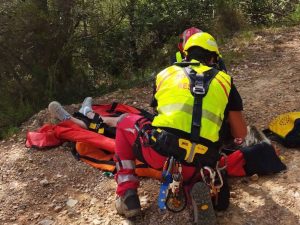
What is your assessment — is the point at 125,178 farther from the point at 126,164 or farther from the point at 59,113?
the point at 59,113

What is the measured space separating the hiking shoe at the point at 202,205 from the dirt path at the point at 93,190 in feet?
0.98

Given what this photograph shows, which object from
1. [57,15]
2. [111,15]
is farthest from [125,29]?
[57,15]

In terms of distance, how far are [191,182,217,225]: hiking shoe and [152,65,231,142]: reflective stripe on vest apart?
1.09 ft

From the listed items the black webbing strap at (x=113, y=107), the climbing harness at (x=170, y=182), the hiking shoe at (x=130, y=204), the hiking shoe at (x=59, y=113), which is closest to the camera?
the climbing harness at (x=170, y=182)

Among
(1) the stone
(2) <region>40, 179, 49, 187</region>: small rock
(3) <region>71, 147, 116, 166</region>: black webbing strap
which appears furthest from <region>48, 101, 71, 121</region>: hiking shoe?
(1) the stone

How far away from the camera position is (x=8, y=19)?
17.9 ft

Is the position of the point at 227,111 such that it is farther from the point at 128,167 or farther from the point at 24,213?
the point at 24,213

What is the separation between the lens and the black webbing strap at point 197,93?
2.75 m

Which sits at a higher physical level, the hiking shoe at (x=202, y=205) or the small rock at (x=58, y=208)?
the hiking shoe at (x=202, y=205)

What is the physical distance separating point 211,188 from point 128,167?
25.3 inches

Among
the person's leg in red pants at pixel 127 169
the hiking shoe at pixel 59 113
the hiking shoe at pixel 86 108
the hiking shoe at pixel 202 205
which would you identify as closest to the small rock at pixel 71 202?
the person's leg in red pants at pixel 127 169

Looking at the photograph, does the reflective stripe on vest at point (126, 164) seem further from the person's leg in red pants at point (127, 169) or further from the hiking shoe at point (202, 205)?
the hiking shoe at point (202, 205)

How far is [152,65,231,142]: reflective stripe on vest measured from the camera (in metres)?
2.76

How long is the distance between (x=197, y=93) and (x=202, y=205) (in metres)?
0.75
